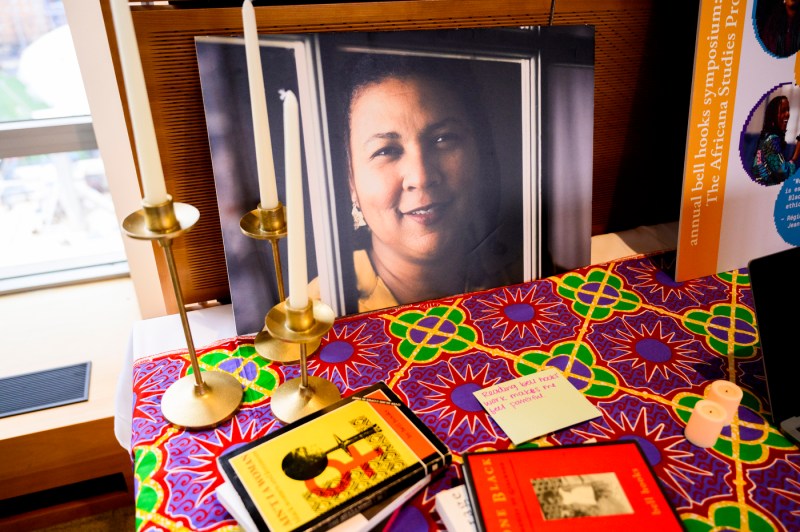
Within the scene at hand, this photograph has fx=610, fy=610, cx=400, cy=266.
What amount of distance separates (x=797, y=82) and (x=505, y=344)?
72 centimetres

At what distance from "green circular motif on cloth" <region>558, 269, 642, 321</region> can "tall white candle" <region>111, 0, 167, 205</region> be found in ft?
2.31

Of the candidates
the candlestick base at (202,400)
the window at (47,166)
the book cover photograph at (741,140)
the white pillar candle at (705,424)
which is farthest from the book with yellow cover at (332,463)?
the window at (47,166)

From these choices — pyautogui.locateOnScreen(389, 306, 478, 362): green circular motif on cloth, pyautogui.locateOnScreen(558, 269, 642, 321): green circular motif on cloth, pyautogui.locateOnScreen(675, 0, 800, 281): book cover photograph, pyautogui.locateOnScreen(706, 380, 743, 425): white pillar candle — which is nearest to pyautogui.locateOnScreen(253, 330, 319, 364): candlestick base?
pyautogui.locateOnScreen(389, 306, 478, 362): green circular motif on cloth

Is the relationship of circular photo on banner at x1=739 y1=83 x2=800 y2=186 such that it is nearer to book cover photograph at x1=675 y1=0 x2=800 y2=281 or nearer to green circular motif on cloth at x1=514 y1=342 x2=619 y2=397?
book cover photograph at x1=675 y1=0 x2=800 y2=281

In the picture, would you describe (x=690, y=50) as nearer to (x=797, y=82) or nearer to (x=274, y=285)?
(x=797, y=82)

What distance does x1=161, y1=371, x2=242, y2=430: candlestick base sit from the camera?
83cm

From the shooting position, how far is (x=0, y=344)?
144 centimetres

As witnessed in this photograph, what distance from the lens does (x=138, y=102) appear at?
0.65 m

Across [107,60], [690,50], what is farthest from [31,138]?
[690,50]

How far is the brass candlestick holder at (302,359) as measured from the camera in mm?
705

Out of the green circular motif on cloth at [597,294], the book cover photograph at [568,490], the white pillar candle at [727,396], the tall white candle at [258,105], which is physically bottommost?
the book cover photograph at [568,490]

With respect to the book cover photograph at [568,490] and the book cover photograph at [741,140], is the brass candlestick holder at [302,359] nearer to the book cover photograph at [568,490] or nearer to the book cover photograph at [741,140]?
the book cover photograph at [568,490]

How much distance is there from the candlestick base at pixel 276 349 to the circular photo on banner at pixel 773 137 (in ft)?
2.75

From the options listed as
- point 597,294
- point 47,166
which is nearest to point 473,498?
point 597,294
